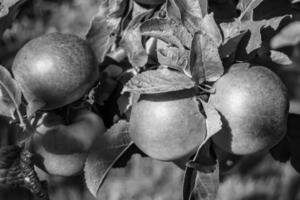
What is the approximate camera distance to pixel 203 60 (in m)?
0.84

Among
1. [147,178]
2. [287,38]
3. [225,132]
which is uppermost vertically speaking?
[225,132]

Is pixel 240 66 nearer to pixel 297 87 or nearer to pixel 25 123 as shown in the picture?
pixel 25 123

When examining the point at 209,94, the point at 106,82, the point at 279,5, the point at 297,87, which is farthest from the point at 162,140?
the point at 297,87

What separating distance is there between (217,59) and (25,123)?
37cm

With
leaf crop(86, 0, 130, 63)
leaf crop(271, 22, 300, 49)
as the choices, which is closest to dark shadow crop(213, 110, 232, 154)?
leaf crop(86, 0, 130, 63)

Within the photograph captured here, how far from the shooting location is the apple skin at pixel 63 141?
98 centimetres

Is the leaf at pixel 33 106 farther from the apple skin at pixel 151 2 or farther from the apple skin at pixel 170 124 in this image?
the apple skin at pixel 151 2

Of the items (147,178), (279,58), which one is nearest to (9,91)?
(279,58)

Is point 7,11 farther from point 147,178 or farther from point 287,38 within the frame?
point 147,178

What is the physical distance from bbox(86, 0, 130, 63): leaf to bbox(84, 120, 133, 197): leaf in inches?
6.8

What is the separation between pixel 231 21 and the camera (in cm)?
94

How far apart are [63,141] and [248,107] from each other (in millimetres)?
376

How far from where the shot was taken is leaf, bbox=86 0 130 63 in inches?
40.9

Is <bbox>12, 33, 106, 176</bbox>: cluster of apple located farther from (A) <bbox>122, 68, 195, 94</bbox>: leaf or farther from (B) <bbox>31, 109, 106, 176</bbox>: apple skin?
(A) <bbox>122, 68, 195, 94</bbox>: leaf
